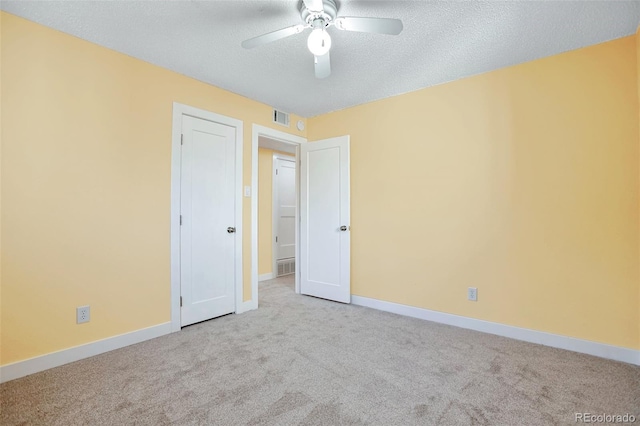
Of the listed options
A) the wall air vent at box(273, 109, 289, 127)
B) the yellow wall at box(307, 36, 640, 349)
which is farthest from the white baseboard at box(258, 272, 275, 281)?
the wall air vent at box(273, 109, 289, 127)

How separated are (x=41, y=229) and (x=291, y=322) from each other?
220 cm

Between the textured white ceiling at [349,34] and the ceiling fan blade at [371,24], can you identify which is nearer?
the ceiling fan blade at [371,24]

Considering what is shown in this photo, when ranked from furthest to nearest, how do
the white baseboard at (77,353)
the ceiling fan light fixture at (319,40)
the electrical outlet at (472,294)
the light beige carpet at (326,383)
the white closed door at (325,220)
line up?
the white closed door at (325,220) → the electrical outlet at (472,294) → the white baseboard at (77,353) → the ceiling fan light fixture at (319,40) → the light beige carpet at (326,383)

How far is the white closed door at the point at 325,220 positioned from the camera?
3.74m

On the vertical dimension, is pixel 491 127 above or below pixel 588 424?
above

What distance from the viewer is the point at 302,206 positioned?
4145 millimetres

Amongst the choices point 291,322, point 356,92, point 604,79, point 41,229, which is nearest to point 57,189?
point 41,229

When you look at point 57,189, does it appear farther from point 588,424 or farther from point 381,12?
point 588,424

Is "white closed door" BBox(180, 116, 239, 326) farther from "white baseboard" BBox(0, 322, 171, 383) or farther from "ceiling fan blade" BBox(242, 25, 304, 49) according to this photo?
"ceiling fan blade" BBox(242, 25, 304, 49)

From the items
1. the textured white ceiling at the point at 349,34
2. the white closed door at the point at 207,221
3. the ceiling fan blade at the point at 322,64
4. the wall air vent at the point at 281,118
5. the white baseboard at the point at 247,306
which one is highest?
the textured white ceiling at the point at 349,34

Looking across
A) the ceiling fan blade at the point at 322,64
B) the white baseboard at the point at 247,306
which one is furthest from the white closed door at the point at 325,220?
the ceiling fan blade at the point at 322,64

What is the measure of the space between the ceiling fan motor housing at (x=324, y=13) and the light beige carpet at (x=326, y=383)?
2.39m

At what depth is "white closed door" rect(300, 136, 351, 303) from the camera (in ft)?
12.3

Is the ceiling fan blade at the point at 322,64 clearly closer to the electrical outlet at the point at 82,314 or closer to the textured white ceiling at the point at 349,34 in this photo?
the textured white ceiling at the point at 349,34
